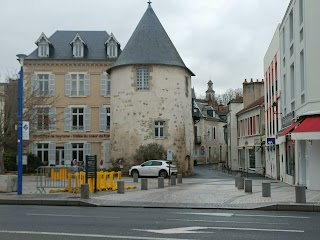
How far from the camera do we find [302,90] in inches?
925

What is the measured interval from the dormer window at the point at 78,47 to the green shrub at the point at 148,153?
14.9 metres

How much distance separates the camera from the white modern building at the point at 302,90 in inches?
841

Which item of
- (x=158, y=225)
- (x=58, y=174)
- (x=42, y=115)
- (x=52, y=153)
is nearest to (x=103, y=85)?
(x=42, y=115)

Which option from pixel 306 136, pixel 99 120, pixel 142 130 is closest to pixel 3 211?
pixel 306 136

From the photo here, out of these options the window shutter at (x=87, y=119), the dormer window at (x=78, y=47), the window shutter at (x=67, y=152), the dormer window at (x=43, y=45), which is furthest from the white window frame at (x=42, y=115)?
the dormer window at (x=78, y=47)

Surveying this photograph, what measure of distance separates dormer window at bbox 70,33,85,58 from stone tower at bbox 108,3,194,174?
27.6ft

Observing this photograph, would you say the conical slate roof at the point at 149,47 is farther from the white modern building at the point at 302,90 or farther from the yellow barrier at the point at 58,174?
the yellow barrier at the point at 58,174

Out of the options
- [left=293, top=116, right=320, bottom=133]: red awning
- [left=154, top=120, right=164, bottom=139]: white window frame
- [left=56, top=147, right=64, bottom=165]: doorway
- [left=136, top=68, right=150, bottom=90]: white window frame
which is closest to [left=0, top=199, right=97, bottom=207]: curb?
[left=293, top=116, right=320, bottom=133]: red awning

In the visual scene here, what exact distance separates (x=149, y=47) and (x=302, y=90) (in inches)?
913

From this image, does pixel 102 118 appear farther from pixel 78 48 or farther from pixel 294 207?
pixel 294 207

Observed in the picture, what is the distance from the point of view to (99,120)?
52.3 meters

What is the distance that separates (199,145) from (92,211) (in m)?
66.2

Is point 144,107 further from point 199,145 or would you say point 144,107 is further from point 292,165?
point 199,145

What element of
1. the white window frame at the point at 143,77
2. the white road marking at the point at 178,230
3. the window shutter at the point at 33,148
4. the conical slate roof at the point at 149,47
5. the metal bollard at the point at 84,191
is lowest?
the white road marking at the point at 178,230
